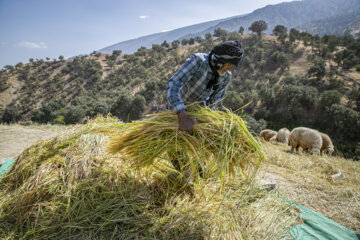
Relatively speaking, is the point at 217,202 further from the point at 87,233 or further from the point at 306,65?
the point at 306,65

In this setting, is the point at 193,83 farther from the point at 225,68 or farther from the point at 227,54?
the point at 227,54

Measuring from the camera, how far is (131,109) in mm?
39469

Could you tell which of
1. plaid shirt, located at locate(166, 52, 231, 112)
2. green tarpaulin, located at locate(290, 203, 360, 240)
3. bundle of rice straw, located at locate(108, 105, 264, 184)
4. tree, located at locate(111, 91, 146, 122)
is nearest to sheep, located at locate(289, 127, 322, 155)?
green tarpaulin, located at locate(290, 203, 360, 240)

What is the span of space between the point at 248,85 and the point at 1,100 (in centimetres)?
7368

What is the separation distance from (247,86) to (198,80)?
44.2 metres

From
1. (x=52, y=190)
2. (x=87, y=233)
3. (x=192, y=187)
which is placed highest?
(x=52, y=190)

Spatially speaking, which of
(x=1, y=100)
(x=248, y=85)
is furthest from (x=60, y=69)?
(x=248, y=85)

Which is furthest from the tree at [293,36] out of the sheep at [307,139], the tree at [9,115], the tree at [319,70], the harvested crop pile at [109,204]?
the tree at [9,115]

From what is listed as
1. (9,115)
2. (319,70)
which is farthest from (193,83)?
(9,115)

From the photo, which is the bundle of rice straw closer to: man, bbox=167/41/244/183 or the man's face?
man, bbox=167/41/244/183

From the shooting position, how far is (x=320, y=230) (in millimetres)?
2186

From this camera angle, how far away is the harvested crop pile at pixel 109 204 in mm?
1763

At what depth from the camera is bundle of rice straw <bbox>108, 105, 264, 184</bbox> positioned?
1.75 m

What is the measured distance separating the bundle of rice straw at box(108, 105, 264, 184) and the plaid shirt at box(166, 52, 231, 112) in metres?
0.25
